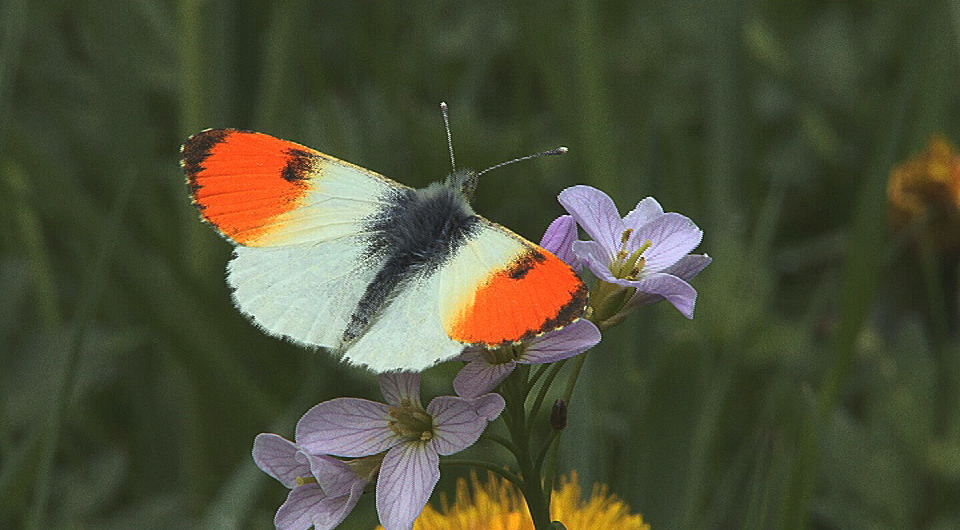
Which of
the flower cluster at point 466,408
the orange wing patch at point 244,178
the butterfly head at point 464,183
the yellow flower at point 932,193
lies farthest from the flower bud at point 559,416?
the yellow flower at point 932,193

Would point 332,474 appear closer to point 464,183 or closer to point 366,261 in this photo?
point 366,261

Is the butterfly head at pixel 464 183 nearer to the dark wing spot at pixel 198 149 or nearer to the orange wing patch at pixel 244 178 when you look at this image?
the orange wing patch at pixel 244 178

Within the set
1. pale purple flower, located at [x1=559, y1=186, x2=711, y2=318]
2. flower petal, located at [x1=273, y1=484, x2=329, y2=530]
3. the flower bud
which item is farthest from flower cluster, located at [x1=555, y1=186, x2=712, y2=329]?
flower petal, located at [x1=273, y1=484, x2=329, y2=530]

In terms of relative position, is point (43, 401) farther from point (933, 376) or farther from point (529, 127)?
point (933, 376)

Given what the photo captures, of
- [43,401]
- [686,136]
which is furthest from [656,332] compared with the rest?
[43,401]

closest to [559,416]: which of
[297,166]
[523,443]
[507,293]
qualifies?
[523,443]
